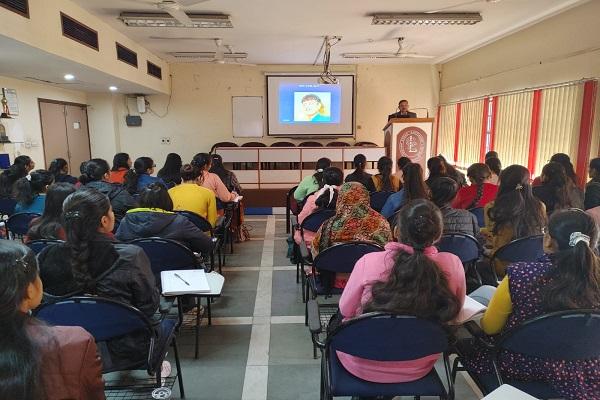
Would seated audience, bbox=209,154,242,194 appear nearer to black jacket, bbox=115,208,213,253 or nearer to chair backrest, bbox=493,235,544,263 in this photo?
black jacket, bbox=115,208,213,253

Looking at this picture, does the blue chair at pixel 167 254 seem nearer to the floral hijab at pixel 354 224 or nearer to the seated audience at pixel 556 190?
the floral hijab at pixel 354 224

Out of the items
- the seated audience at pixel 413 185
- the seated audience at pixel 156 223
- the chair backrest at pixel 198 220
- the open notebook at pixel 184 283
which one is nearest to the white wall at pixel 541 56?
the seated audience at pixel 413 185

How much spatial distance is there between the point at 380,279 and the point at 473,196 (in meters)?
2.66

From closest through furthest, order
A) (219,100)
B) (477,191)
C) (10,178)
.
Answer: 1. (477,191)
2. (10,178)
3. (219,100)

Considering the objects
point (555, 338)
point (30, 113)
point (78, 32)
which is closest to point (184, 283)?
point (555, 338)

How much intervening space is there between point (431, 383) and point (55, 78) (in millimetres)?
6898

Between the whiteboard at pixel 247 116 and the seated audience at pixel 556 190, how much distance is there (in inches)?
290

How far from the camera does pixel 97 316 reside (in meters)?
1.59

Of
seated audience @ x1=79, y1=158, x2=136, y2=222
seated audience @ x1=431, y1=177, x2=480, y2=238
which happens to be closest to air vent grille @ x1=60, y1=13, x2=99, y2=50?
seated audience @ x1=79, y1=158, x2=136, y2=222

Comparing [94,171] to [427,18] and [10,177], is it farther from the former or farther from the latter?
[427,18]

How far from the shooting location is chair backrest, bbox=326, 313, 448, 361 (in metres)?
1.34

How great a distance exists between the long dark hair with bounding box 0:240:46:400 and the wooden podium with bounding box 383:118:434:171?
5.95 metres

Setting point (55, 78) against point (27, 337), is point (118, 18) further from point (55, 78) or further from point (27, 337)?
point (27, 337)

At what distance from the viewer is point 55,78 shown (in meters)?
6.27
